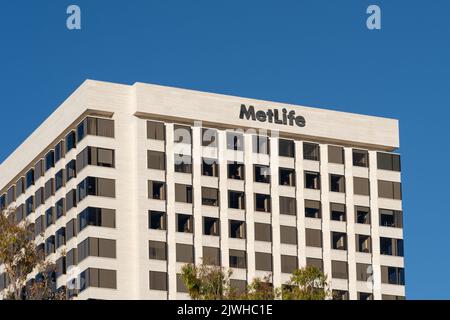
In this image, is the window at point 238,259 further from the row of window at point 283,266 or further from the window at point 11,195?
the window at point 11,195

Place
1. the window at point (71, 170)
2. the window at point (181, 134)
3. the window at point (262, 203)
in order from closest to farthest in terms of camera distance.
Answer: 1. the window at point (71, 170)
2. the window at point (181, 134)
3. the window at point (262, 203)

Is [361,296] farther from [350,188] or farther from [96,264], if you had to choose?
[96,264]

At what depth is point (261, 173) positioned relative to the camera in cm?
15100

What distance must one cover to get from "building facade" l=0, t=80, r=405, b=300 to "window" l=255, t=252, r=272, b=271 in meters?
0.15

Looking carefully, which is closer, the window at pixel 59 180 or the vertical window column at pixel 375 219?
the window at pixel 59 180

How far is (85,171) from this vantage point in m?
141

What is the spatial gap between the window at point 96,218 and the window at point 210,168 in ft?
38.8

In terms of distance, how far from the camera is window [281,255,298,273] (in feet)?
488

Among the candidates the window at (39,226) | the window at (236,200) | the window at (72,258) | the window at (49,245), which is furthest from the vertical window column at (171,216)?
the window at (39,226)

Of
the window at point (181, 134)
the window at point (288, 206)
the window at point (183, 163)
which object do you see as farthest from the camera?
the window at point (288, 206)

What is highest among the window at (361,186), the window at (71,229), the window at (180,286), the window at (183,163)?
the window at (183,163)

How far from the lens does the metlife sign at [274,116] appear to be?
496ft

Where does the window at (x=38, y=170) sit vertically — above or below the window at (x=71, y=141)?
below

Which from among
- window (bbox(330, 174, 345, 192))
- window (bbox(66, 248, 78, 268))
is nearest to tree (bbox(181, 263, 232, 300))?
window (bbox(66, 248, 78, 268))
